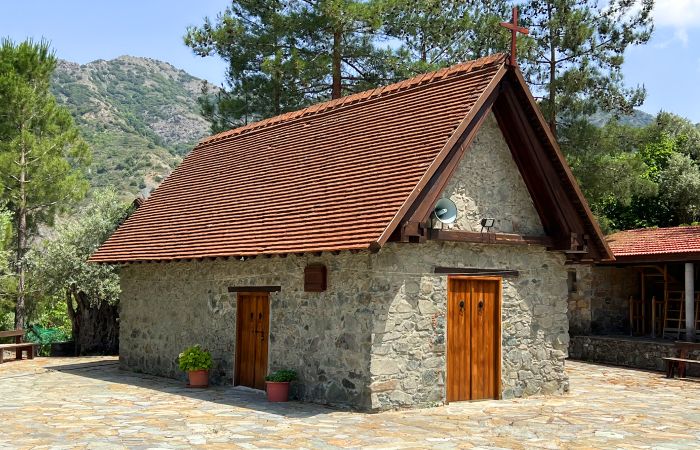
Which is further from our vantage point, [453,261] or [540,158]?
[540,158]

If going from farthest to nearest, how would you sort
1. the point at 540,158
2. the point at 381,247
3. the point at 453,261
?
the point at 540,158, the point at 453,261, the point at 381,247

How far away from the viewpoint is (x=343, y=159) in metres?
14.1

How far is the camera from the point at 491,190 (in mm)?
13305

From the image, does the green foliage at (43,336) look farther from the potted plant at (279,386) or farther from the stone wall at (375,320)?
the potted plant at (279,386)

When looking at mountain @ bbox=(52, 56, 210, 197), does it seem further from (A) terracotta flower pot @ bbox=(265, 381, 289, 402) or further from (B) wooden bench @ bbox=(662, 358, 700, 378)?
(A) terracotta flower pot @ bbox=(265, 381, 289, 402)

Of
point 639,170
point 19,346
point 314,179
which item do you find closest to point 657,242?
point 639,170

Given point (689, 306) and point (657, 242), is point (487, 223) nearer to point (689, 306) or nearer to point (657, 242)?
point (689, 306)

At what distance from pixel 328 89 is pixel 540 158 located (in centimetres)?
1386

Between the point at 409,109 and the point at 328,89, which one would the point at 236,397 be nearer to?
the point at 409,109

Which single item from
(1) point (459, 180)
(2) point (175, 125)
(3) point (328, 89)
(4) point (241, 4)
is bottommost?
(1) point (459, 180)

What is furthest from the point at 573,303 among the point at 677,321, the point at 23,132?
the point at 23,132

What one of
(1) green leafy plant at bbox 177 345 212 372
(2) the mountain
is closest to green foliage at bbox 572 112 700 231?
(1) green leafy plant at bbox 177 345 212 372

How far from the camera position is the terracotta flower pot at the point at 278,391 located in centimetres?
1242

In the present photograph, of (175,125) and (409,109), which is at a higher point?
(175,125)
